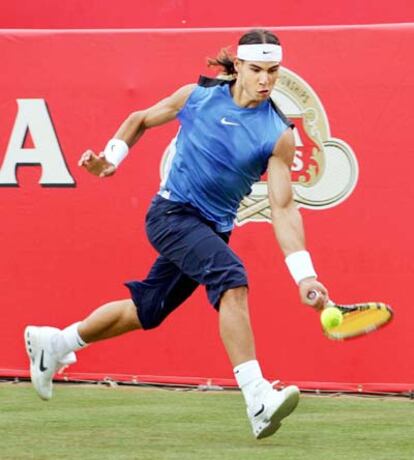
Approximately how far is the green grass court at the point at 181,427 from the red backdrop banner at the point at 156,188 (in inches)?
11.1

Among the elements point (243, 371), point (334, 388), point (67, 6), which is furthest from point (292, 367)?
point (67, 6)

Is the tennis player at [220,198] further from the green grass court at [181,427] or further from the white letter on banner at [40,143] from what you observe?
the white letter on banner at [40,143]

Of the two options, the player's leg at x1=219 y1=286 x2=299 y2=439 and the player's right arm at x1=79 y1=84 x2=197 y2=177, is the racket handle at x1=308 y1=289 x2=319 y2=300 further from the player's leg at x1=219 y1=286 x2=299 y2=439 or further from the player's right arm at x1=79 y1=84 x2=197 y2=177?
the player's right arm at x1=79 y1=84 x2=197 y2=177

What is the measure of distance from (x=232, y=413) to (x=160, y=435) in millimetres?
974

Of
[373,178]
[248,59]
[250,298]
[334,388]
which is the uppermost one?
[248,59]

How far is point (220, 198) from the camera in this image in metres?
7.21

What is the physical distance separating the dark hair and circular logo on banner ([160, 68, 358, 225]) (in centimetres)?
150

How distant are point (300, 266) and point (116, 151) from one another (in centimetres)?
131

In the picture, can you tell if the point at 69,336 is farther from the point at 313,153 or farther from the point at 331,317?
the point at 313,153

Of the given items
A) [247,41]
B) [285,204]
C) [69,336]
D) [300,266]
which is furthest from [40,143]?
[300,266]

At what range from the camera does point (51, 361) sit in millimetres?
7758

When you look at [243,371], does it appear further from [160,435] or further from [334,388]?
[334,388]

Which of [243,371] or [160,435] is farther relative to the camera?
[160,435]

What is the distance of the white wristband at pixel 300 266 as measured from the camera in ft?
21.1
